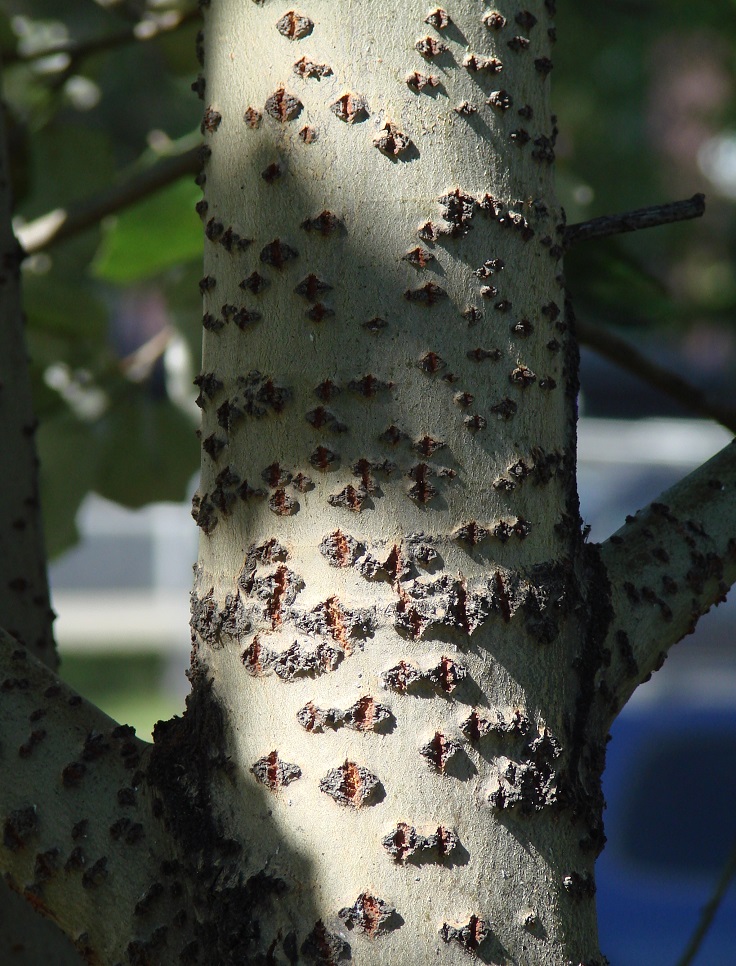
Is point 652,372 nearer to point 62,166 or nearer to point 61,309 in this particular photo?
point 61,309

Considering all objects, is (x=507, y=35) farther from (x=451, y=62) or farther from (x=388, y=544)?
(x=388, y=544)

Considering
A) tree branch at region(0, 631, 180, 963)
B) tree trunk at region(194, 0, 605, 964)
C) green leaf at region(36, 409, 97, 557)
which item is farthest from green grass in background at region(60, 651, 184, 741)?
tree trunk at region(194, 0, 605, 964)

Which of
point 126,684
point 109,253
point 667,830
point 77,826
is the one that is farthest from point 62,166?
point 126,684

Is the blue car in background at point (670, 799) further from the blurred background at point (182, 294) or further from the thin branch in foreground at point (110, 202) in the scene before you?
the thin branch in foreground at point (110, 202)

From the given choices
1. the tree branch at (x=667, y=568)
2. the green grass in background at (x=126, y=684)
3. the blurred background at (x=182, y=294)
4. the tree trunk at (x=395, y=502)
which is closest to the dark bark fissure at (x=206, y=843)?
the tree trunk at (x=395, y=502)

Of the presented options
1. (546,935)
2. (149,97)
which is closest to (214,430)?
(546,935)
